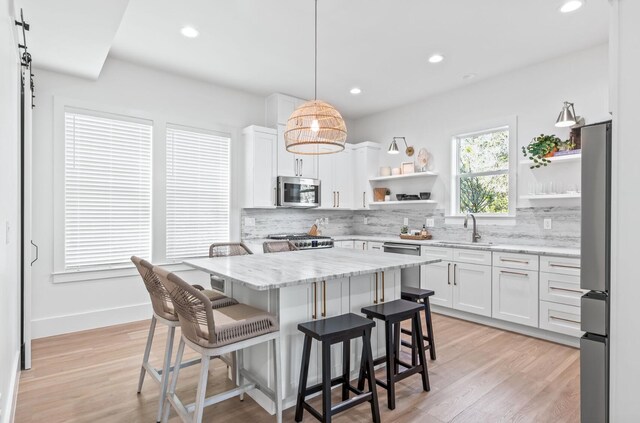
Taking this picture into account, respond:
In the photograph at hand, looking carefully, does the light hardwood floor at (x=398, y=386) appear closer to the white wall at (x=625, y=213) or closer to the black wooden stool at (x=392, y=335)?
the black wooden stool at (x=392, y=335)

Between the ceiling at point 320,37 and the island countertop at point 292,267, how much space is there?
1.94 m

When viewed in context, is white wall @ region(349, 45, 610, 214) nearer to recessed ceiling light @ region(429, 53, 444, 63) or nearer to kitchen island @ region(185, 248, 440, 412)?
recessed ceiling light @ region(429, 53, 444, 63)

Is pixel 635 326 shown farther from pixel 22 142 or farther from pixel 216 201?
pixel 216 201

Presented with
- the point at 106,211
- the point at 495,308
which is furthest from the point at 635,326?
the point at 106,211

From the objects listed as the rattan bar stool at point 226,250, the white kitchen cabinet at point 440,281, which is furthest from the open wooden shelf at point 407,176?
the rattan bar stool at point 226,250

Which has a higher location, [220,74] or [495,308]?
[220,74]

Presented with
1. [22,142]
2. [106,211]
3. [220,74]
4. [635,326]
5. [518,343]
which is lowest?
[518,343]

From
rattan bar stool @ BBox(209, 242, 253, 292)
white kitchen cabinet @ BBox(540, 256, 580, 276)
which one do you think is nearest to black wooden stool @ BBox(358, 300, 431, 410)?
rattan bar stool @ BBox(209, 242, 253, 292)

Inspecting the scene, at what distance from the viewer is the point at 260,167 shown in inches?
191

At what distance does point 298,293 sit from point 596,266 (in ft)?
5.04

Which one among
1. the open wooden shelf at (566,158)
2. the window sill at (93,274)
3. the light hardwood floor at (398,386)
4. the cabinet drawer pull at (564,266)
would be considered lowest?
the light hardwood floor at (398,386)

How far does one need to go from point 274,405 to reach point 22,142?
109 inches

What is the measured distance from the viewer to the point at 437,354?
3152 mm

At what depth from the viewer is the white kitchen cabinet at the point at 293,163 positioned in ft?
16.6
